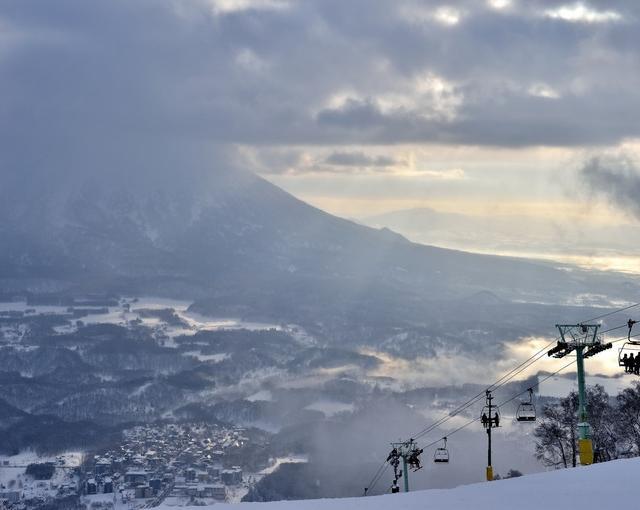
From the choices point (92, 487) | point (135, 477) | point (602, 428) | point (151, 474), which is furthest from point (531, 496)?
point (151, 474)

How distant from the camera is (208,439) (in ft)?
465

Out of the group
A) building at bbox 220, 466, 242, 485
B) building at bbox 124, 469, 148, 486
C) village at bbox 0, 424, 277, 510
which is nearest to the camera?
village at bbox 0, 424, 277, 510

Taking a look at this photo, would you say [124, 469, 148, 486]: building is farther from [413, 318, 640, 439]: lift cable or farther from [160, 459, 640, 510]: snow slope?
[160, 459, 640, 510]: snow slope

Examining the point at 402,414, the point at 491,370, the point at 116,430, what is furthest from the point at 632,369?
the point at 491,370

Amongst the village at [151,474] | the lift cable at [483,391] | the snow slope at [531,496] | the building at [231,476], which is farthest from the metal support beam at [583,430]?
the building at [231,476]

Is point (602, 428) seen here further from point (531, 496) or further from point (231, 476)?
point (231, 476)

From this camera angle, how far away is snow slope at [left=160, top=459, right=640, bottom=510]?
26.9m

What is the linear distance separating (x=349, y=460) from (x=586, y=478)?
7936cm

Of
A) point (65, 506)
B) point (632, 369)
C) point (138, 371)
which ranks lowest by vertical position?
point (65, 506)

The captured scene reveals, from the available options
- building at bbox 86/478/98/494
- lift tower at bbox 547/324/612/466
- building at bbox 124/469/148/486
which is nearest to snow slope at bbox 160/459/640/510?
lift tower at bbox 547/324/612/466

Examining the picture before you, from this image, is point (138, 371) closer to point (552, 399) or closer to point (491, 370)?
point (491, 370)

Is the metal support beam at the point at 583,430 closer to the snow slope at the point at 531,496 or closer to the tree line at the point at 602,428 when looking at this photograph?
the snow slope at the point at 531,496

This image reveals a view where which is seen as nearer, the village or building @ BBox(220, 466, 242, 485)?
the village

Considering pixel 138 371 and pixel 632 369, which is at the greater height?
pixel 138 371
